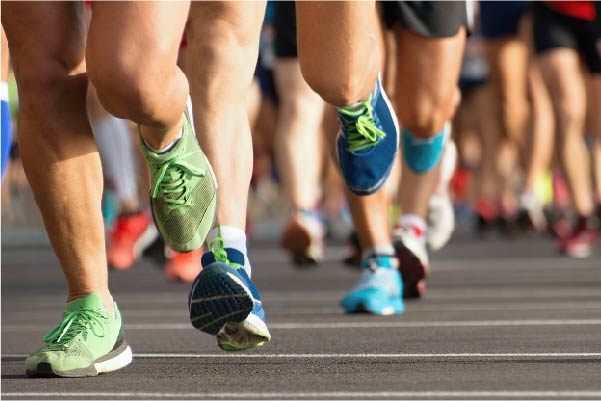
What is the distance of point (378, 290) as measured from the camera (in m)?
6.29

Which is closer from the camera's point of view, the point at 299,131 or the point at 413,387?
the point at 413,387

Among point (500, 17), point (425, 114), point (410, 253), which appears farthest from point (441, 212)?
point (500, 17)

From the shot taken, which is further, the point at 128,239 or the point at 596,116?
the point at 596,116

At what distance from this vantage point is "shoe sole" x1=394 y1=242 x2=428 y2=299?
269 inches

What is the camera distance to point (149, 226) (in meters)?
9.30

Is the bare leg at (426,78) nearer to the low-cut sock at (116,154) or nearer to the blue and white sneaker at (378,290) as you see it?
the blue and white sneaker at (378,290)

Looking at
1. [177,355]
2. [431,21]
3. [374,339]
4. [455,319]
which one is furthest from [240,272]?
[431,21]

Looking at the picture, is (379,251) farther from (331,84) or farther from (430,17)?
(331,84)

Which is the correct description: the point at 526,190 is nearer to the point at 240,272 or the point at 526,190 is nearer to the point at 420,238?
the point at 420,238

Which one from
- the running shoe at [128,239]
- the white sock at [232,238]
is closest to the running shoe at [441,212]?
the running shoe at [128,239]

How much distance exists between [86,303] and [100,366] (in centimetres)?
22

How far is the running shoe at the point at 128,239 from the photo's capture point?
909 cm

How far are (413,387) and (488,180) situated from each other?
1222 cm

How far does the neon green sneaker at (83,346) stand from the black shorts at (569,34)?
6980 millimetres
